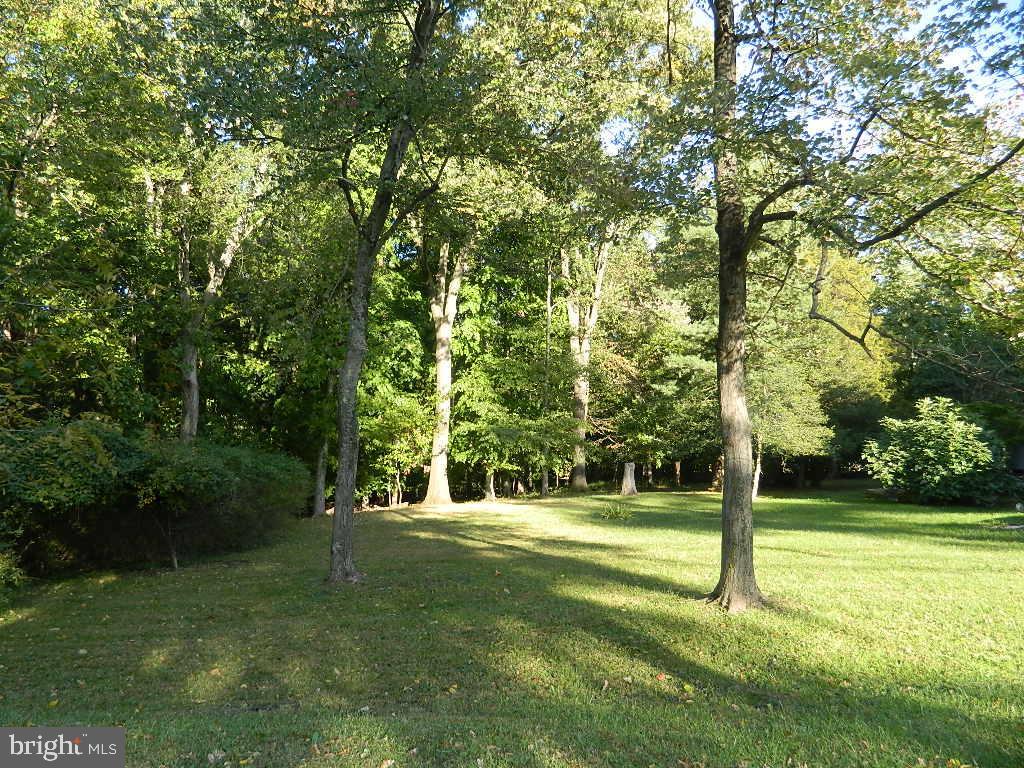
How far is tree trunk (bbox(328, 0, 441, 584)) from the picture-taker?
920 cm

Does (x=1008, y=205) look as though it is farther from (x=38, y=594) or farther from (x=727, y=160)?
(x=38, y=594)

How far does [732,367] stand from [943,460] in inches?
674

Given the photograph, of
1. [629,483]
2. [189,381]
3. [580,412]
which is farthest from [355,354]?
[629,483]

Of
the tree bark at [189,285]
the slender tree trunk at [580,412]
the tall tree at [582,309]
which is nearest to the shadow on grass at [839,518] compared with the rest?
the slender tree trunk at [580,412]

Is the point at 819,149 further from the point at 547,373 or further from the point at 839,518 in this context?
the point at 547,373

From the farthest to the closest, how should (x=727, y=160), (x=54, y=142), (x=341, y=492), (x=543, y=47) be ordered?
1. (x=54, y=142)
2. (x=543, y=47)
3. (x=341, y=492)
4. (x=727, y=160)

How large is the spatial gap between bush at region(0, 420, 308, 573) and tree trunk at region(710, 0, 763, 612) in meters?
8.40

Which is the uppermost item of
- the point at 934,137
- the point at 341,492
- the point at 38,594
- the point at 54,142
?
the point at 54,142

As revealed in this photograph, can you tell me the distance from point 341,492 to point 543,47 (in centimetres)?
755

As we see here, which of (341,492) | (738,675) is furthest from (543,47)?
A: (738,675)

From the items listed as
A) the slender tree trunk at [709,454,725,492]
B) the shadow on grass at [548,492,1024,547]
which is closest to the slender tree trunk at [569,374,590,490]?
the shadow on grass at [548,492,1024,547]

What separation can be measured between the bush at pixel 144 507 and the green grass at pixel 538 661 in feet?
3.36

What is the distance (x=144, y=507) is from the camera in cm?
1149

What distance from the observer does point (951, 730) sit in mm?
4293
